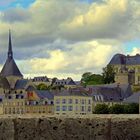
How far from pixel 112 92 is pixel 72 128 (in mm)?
153934

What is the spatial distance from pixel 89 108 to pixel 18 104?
2118cm

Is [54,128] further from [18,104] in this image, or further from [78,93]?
[18,104]

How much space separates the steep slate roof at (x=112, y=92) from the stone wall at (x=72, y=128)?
146 metres

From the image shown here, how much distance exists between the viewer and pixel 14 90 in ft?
623

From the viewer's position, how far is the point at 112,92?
16425cm

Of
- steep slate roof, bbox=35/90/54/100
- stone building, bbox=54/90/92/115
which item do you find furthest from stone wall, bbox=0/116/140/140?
steep slate roof, bbox=35/90/54/100

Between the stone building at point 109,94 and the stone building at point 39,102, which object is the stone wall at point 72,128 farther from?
the stone building at point 109,94

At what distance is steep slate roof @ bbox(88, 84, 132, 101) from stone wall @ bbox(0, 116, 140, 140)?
5761 inches

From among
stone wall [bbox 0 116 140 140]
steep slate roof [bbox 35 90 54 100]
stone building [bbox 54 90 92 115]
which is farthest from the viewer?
steep slate roof [bbox 35 90 54 100]

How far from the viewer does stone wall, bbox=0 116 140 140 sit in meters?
10.7

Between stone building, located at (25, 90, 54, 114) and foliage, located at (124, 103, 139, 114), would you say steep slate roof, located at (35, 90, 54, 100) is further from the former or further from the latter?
foliage, located at (124, 103, 139, 114)

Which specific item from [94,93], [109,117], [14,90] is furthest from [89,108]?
[109,117]

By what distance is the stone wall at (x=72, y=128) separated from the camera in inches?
422

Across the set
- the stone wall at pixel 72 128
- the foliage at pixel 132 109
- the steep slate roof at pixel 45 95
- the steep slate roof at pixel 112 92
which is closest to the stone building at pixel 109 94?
the steep slate roof at pixel 112 92
